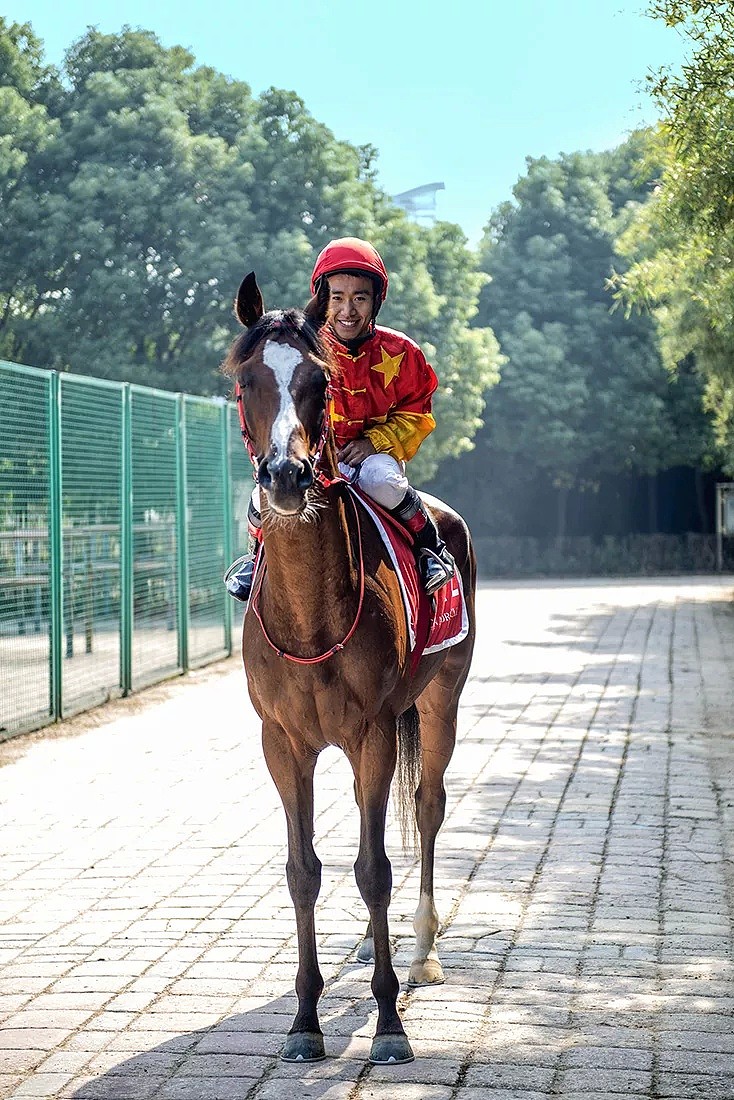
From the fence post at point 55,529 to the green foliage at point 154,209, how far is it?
54.2ft

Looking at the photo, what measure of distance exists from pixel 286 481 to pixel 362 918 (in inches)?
113

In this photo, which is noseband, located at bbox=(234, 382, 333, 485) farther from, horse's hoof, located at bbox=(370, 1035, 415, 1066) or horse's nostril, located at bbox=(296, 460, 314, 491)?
horse's hoof, located at bbox=(370, 1035, 415, 1066)

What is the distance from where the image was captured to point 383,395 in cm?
547

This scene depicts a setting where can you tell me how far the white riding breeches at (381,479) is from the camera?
17.4 ft

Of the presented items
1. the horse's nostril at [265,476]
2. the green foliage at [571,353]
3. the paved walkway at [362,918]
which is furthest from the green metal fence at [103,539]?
the green foliage at [571,353]

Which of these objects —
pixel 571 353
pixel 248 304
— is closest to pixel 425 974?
pixel 248 304

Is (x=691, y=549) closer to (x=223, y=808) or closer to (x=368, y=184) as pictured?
(x=368, y=184)

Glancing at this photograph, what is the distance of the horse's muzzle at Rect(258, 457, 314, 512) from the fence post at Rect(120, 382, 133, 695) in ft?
33.7

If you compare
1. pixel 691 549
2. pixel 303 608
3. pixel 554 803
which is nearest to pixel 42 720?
pixel 554 803

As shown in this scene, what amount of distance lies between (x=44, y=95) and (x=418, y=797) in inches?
1120

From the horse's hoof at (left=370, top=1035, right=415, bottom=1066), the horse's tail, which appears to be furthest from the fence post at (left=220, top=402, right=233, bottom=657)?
the horse's hoof at (left=370, top=1035, right=415, bottom=1066)

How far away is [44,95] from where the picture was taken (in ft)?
103

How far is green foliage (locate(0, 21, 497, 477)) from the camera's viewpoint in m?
29.1

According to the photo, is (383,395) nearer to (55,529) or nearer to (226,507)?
(55,529)
